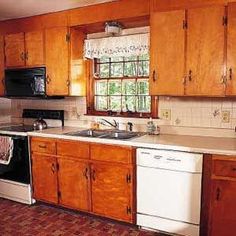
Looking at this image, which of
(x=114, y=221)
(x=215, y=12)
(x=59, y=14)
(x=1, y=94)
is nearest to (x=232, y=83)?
(x=215, y=12)

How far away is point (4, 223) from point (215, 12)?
9.19 ft

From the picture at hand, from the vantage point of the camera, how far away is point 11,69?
3387 mm

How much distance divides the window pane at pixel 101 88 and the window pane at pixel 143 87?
1.47 ft

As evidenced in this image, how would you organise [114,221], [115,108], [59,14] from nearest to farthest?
[114,221] → [59,14] → [115,108]

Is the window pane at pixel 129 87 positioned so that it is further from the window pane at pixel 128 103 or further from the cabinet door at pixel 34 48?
the cabinet door at pixel 34 48

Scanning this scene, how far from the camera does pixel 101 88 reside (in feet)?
10.8

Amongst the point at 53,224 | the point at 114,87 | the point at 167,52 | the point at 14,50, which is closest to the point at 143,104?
the point at 114,87

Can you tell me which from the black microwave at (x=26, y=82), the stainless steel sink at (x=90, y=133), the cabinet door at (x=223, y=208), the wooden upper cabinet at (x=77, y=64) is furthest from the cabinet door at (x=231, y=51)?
the black microwave at (x=26, y=82)

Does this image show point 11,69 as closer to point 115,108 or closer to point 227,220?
point 115,108

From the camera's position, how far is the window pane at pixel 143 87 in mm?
3016

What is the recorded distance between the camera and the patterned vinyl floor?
8.19 ft

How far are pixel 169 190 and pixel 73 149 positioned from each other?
1.04 metres

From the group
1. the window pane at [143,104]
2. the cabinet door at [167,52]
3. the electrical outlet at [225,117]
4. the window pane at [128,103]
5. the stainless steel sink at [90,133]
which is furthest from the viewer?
the window pane at [128,103]

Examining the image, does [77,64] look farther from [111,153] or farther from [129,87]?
[111,153]
